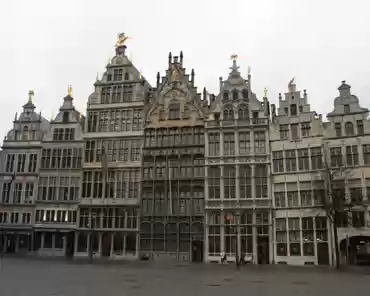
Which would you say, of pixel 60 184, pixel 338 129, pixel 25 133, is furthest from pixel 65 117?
pixel 338 129

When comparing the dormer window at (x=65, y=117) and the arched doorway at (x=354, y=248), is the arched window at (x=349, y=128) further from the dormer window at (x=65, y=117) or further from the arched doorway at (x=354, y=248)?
the dormer window at (x=65, y=117)

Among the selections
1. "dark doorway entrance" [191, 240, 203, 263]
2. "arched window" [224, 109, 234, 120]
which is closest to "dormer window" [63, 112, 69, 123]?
"arched window" [224, 109, 234, 120]

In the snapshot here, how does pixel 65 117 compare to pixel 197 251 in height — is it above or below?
above

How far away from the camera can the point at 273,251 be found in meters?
44.0

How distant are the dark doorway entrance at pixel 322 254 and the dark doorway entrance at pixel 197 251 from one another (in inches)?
497

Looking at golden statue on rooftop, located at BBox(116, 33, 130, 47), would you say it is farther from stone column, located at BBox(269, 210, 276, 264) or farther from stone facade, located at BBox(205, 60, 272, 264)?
stone column, located at BBox(269, 210, 276, 264)

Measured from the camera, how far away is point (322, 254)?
42406 millimetres

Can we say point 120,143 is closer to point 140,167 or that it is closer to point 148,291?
point 140,167

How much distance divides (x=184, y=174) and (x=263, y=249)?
12.4 meters

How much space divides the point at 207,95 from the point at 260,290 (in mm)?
37433

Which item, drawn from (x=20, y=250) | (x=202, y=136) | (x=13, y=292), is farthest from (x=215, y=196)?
(x=13, y=292)

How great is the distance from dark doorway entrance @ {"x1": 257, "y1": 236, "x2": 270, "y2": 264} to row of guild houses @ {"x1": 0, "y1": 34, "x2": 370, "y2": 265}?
0.39 feet

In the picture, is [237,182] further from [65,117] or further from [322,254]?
[65,117]

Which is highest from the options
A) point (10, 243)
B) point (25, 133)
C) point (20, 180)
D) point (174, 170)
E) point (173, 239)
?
point (25, 133)
